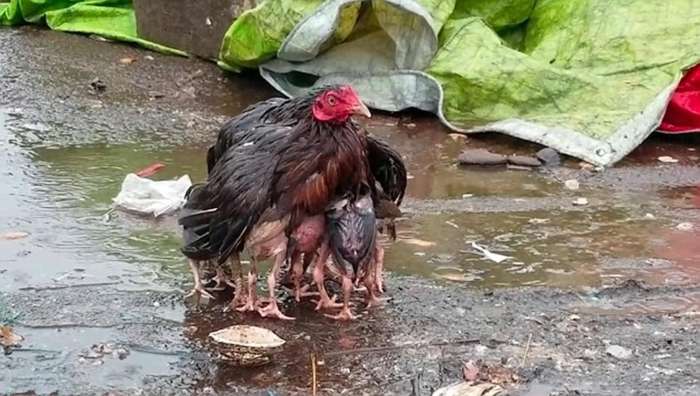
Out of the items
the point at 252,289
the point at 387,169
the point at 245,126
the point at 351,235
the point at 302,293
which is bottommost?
the point at 302,293

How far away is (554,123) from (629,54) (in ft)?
2.48

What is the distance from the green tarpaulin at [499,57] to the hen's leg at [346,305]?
241cm

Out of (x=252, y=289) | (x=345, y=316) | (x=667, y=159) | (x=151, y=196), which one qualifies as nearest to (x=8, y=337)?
(x=252, y=289)

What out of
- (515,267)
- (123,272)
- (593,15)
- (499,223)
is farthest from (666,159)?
(123,272)

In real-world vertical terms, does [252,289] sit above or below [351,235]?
below

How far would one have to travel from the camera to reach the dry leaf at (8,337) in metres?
4.06

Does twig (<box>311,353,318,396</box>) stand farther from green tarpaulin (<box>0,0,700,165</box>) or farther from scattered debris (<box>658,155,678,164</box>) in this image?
scattered debris (<box>658,155,678,164</box>)

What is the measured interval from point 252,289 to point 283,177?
482mm

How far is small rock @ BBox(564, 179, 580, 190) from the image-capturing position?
598 centimetres

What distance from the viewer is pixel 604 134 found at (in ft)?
21.1

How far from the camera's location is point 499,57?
6977 mm

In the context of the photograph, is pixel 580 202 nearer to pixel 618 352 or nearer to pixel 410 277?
pixel 410 277

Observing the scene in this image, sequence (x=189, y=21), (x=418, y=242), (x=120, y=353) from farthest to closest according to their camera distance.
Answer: (x=189, y=21)
(x=418, y=242)
(x=120, y=353)

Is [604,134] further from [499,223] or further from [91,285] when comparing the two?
[91,285]
